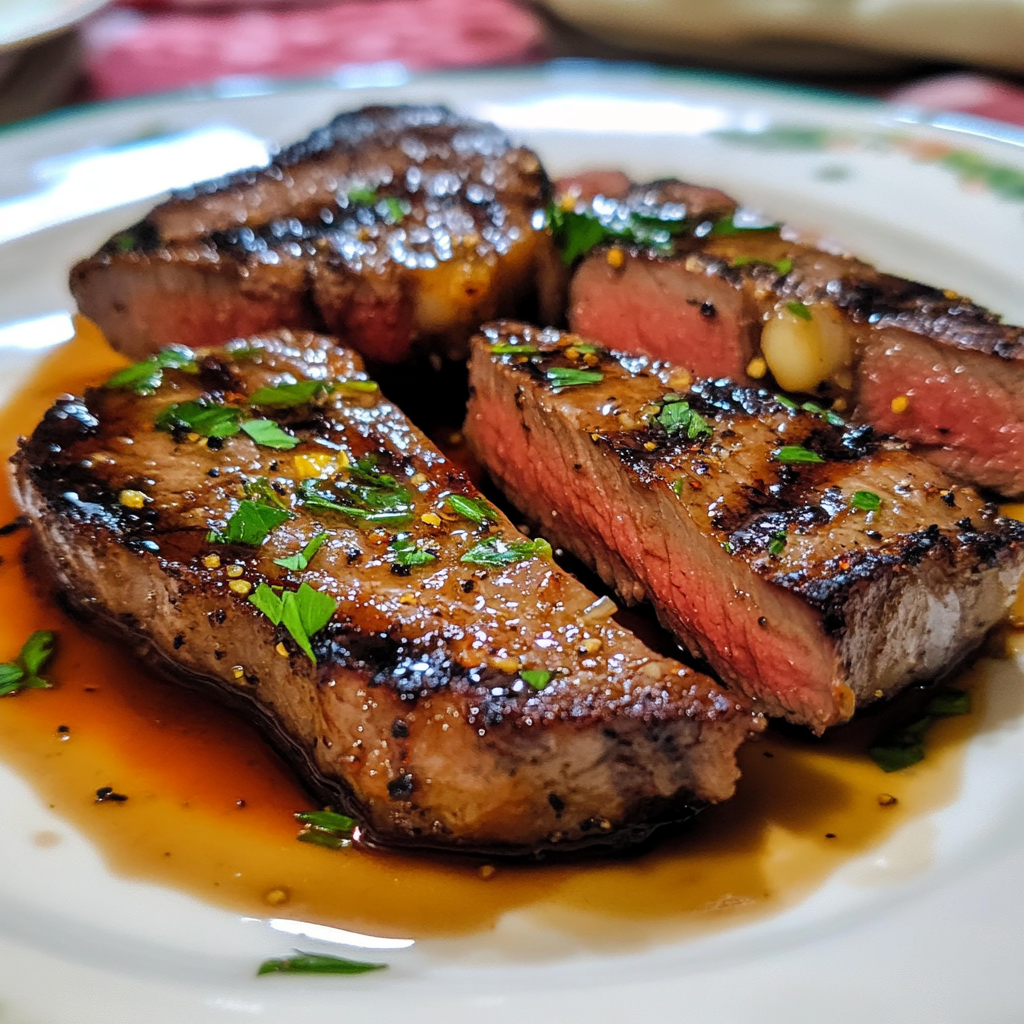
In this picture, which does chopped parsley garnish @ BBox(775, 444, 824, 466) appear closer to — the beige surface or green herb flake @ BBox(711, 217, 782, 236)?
green herb flake @ BBox(711, 217, 782, 236)

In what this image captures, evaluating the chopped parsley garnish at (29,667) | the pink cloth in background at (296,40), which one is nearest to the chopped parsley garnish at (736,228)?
the chopped parsley garnish at (29,667)

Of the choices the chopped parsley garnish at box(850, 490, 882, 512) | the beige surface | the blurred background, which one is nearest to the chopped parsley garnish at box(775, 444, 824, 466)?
the chopped parsley garnish at box(850, 490, 882, 512)

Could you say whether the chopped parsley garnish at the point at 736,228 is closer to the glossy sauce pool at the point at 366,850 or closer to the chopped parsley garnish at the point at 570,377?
the chopped parsley garnish at the point at 570,377

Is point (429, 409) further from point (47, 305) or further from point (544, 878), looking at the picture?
point (544, 878)

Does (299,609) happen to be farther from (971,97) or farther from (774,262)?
(971,97)

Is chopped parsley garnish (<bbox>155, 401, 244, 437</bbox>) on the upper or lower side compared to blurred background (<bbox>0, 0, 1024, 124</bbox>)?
lower
